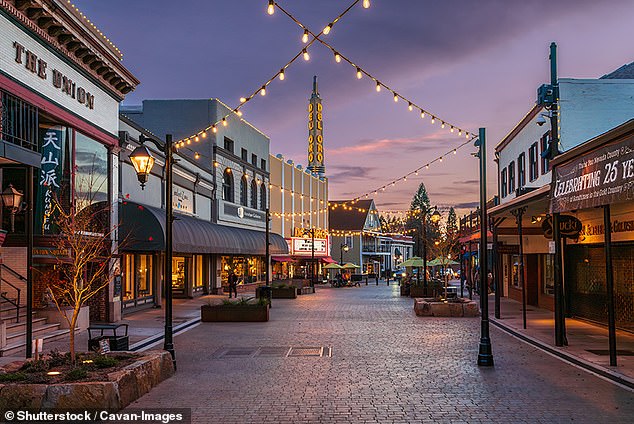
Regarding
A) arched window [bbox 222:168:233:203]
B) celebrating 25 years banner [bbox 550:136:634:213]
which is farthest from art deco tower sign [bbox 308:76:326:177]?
celebrating 25 years banner [bbox 550:136:634:213]

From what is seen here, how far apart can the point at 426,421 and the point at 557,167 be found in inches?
393

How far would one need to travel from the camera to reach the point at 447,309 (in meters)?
26.8

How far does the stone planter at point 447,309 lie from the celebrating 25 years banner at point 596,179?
1024 cm

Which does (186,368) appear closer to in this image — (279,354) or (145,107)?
(279,354)

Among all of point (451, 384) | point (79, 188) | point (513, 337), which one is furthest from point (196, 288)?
point (451, 384)

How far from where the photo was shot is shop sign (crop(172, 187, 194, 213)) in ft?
109

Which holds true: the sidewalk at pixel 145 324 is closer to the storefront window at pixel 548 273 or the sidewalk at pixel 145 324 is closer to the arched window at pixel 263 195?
the storefront window at pixel 548 273

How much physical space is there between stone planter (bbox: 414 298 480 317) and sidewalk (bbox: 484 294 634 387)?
867 mm

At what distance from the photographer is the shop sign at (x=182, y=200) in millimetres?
33156

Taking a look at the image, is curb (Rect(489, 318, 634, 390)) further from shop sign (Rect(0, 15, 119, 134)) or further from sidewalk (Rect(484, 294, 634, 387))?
shop sign (Rect(0, 15, 119, 134))

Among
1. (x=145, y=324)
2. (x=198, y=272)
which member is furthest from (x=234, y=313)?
(x=198, y=272)

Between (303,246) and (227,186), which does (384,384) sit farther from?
(303,246)

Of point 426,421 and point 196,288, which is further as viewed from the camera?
point 196,288

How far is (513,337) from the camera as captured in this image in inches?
771
